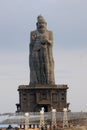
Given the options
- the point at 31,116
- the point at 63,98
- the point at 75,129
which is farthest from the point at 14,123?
the point at 75,129

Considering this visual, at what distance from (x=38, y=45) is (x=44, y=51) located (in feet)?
3.99

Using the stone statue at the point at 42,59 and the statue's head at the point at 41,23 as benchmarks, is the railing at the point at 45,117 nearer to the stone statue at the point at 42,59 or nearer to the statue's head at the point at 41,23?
the stone statue at the point at 42,59

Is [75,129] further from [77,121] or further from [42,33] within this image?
[42,33]

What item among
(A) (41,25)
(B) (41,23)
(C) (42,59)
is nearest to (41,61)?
(C) (42,59)

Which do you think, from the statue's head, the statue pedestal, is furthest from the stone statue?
the statue pedestal

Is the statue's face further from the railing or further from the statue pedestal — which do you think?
the railing

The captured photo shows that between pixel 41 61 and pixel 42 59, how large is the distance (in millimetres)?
325

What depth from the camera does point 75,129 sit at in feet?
209

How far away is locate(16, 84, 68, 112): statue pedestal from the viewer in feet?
332

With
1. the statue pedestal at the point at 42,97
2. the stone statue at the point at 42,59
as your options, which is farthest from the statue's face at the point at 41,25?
the statue pedestal at the point at 42,97

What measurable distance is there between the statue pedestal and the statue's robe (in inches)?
65.1

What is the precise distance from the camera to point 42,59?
103375 mm

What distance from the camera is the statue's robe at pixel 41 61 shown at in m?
103

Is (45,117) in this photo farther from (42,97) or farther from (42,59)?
(42,59)
